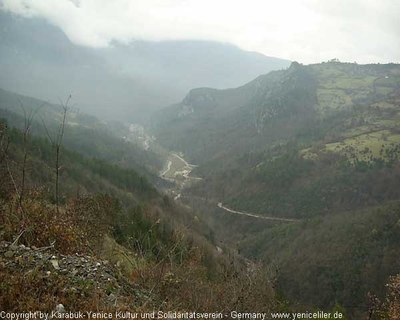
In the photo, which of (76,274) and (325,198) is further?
(325,198)

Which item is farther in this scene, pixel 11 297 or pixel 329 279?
pixel 329 279

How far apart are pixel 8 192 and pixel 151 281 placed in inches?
227

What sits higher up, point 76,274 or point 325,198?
point 76,274

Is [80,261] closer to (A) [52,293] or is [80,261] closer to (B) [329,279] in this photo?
(A) [52,293]

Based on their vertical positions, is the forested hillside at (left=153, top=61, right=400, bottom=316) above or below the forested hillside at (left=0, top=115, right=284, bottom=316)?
below

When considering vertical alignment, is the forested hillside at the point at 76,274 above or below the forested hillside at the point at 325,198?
above

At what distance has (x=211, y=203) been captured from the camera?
422ft

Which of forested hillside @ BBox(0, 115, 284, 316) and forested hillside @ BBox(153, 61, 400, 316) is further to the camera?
forested hillside @ BBox(153, 61, 400, 316)

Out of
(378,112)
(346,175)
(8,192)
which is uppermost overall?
(378,112)

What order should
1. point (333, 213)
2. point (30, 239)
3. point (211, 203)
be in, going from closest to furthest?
1. point (30, 239)
2. point (333, 213)
3. point (211, 203)

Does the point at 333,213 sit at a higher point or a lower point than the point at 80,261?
lower

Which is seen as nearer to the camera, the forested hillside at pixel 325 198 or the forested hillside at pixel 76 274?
the forested hillside at pixel 76 274

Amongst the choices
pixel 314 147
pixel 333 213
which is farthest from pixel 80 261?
pixel 314 147

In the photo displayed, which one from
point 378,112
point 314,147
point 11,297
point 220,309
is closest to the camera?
point 11,297
